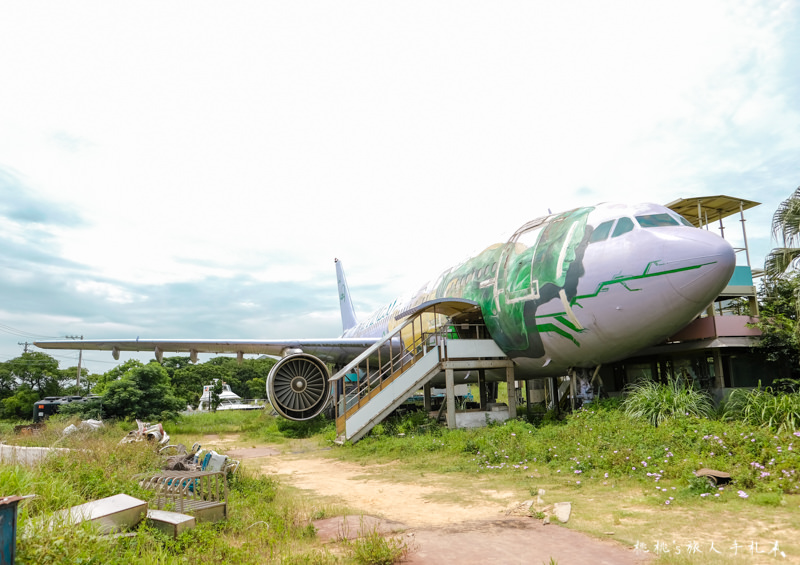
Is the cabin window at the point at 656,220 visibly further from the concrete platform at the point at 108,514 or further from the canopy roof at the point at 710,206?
the concrete platform at the point at 108,514

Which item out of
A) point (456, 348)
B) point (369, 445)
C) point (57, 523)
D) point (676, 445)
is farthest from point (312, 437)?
point (57, 523)

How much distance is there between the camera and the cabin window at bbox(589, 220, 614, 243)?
10781 mm

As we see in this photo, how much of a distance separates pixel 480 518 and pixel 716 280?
6.13m

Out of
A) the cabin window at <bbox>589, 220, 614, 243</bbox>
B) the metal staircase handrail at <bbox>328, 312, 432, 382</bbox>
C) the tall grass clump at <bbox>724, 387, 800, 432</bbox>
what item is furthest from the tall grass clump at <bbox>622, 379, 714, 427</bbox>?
the metal staircase handrail at <bbox>328, 312, 432, 382</bbox>

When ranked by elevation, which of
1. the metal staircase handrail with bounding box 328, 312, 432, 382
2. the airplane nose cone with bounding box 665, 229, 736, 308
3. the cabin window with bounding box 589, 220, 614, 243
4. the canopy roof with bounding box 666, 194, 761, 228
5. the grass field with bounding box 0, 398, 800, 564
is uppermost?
the canopy roof with bounding box 666, 194, 761, 228

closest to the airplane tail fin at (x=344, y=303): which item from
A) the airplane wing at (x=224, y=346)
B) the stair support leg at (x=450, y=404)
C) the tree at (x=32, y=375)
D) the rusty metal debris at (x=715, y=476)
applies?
the airplane wing at (x=224, y=346)

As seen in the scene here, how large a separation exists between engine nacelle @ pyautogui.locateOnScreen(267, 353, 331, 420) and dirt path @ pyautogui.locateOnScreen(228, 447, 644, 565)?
6.92 m

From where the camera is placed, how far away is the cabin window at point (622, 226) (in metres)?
10.5

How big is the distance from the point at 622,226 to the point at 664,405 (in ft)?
11.2

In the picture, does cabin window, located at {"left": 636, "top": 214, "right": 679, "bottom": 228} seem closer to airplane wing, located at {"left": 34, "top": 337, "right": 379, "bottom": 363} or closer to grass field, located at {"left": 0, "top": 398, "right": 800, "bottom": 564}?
grass field, located at {"left": 0, "top": 398, "right": 800, "bottom": 564}

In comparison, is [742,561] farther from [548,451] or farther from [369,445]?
[369,445]

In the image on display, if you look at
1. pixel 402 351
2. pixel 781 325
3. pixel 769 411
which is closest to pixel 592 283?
pixel 769 411

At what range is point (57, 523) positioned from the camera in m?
4.49

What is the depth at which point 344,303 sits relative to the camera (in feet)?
111
